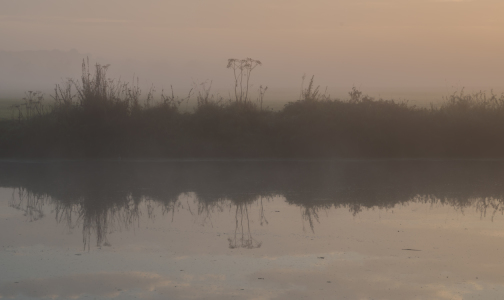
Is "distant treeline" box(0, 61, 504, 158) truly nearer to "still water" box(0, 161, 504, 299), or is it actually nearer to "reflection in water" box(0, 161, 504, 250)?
"reflection in water" box(0, 161, 504, 250)

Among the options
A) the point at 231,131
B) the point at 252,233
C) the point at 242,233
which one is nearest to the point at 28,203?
the point at 242,233

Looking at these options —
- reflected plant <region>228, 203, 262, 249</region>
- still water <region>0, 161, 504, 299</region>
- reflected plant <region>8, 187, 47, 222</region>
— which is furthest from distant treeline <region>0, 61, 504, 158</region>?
reflected plant <region>228, 203, 262, 249</region>

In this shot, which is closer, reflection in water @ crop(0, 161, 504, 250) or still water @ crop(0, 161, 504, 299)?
still water @ crop(0, 161, 504, 299)

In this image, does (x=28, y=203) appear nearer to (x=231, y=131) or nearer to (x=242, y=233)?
(x=242, y=233)

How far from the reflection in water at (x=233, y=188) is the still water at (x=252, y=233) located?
0.04 meters

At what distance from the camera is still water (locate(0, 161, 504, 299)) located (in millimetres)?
5418

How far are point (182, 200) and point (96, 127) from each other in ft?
19.5

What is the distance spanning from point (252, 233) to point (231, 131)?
281 inches

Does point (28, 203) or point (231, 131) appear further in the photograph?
point (231, 131)

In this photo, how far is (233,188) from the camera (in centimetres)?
1026

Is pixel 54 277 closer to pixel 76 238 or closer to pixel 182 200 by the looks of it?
pixel 76 238

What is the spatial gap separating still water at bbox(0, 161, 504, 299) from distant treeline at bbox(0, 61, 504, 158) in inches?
71.6

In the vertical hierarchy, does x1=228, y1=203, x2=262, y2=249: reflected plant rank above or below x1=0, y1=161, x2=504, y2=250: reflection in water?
below

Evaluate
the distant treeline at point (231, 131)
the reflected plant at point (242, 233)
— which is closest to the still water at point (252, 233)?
the reflected plant at point (242, 233)
